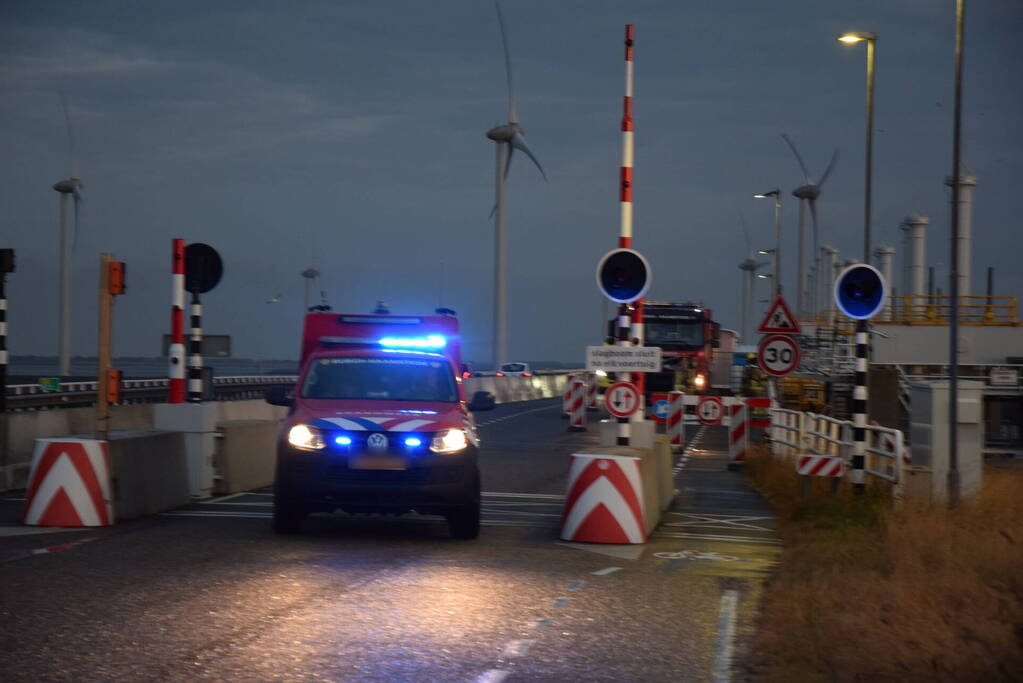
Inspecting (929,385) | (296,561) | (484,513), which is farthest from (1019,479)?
(296,561)

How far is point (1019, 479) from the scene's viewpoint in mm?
17703

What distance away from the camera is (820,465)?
15.5 meters

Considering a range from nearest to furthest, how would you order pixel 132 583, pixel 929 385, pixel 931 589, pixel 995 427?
1. pixel 931 589
2. pixel 132 583
3. pixel 929 385
4. pixel 995 427

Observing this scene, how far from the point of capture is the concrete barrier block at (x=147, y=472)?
13250 millimetres

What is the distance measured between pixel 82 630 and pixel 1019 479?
13.6 metres

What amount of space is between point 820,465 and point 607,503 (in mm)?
3800

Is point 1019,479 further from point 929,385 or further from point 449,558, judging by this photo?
point 449,558

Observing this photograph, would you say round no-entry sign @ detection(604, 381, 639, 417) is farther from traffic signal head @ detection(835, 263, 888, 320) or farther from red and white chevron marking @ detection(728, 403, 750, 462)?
red and white chevron marking @ detection(728, 403, 750, 462)

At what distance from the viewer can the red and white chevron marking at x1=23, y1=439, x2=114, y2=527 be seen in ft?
41.8

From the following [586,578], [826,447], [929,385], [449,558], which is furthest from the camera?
[826,447]

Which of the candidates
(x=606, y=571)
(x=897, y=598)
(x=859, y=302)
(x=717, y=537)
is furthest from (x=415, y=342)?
(x=897, y=598)

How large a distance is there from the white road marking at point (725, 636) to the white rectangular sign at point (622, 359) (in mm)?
5587

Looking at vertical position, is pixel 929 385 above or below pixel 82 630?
above

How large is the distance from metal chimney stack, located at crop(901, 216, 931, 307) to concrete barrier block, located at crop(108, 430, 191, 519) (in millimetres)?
67674
